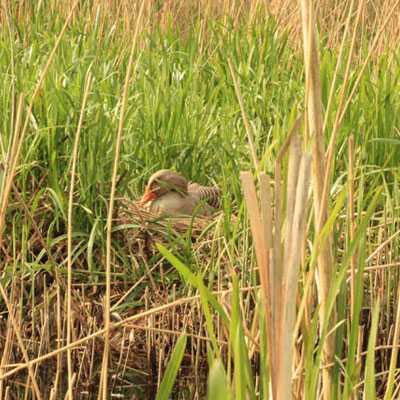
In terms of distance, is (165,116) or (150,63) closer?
(165,116)

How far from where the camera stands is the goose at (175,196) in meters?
3.11

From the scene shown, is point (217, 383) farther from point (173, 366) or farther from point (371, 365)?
point (371, 365)

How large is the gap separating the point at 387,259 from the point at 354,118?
2.52 feet

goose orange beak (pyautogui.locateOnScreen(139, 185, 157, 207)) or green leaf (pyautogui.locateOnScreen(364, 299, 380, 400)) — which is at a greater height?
green leaf (pyautogui.locateOnScreen(364, 299, 380, 400))

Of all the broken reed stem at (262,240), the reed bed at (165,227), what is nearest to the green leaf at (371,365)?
the reed bed at (165,227)

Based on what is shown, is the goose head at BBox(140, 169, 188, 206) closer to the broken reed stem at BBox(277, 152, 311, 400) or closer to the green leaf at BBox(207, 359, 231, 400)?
the broken reed stem at BBox(277, 152, 311, 400)

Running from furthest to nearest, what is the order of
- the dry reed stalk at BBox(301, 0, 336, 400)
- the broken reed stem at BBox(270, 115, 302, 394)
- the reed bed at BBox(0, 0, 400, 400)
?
the reed bed at BBox(0, 0, 400, 400) < the dry reed stalk at BBox(301, 0, 336, 400) < the broken reed stem at BBox(270, 115, 302, 394)

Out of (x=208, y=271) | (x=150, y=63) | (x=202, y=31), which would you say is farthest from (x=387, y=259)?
(x=202, y=31)

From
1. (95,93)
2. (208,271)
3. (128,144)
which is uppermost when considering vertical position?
(95,93)

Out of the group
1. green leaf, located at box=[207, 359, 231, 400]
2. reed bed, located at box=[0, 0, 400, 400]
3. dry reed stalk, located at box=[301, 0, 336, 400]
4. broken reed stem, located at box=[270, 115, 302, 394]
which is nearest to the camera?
green leaf, located at box=[207, 359, 231, 400]

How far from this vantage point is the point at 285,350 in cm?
96

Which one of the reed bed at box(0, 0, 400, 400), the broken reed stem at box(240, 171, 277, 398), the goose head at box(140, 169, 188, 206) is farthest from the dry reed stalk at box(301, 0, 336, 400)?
the goose head at box(140, 169, 188, 206)

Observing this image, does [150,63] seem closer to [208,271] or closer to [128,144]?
[128,144]

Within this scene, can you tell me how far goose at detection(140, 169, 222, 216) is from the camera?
3.11 m
